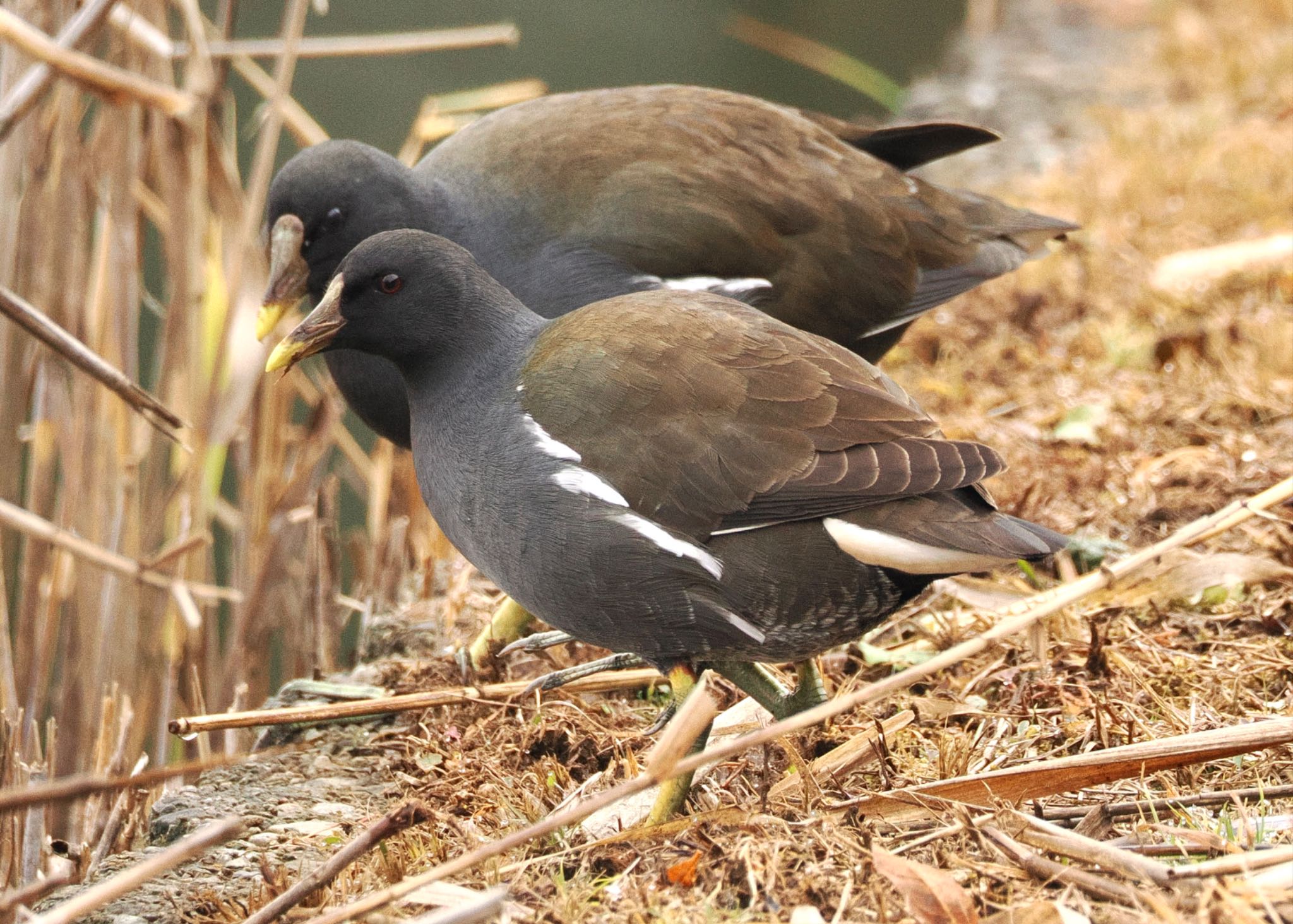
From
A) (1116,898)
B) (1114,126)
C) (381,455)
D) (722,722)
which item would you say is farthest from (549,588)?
(1114,126)

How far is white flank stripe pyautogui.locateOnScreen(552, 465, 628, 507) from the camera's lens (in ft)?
7.95

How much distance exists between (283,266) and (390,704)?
1.05 meters

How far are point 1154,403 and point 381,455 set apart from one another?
2172 millimetres

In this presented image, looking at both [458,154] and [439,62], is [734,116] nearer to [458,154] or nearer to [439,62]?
[458,154]

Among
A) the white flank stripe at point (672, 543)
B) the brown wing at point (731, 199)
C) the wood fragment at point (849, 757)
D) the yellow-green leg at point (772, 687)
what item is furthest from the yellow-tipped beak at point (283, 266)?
the wood fragment at point (849, 757)

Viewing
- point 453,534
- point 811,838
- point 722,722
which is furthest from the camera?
point 722,722

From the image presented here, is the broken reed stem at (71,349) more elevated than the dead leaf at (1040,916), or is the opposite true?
the broken reed stem at (71,349)

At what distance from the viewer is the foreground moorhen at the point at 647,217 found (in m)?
3.29

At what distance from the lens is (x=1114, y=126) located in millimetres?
6496

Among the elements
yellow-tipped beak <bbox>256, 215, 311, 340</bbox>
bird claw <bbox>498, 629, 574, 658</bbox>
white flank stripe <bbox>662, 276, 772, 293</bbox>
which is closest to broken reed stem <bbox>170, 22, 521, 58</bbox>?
yellow-tipped beak <bbox>256, 215, 311, 340</bbox>

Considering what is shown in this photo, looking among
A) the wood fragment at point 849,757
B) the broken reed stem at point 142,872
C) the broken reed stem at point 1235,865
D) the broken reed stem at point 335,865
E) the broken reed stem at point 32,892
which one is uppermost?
the broken reed stem at point 142,872

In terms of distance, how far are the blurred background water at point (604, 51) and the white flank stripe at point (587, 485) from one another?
5333 mm

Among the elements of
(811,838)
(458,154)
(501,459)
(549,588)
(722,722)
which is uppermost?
(458,154)

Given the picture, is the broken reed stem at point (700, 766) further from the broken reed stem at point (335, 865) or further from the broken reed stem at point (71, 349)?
the broken reed stem at point (71, 349)
